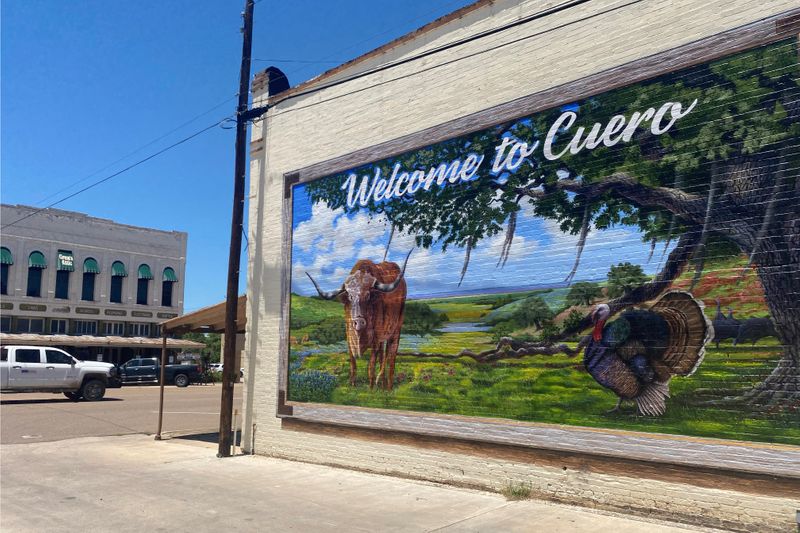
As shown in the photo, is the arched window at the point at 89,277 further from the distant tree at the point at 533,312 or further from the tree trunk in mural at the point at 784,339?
the tree trunk in mural at the point at 784,339

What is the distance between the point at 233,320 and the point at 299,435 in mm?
2539

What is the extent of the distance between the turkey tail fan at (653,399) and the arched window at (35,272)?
42753 millimetres

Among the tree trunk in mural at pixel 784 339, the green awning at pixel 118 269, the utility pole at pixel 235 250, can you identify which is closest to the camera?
the tree trunk in mural at pixel 784 339

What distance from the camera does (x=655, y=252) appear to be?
7.89 metres

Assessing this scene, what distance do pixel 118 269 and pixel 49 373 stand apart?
22267mm

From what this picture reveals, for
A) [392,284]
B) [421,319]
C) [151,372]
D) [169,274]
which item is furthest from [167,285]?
[421,319]

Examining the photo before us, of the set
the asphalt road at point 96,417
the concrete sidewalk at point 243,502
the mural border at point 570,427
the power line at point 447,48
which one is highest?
the power line at point 447,48

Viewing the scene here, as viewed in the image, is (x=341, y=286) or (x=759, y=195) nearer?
(x=759, y=195)

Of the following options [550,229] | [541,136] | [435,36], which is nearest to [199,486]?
[550,229]

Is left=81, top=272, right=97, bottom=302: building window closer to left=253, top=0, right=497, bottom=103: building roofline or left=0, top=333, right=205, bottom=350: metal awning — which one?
left=0, top=333, right=205, bottom=350: metal awning

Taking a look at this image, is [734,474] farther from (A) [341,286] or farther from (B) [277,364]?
(B) [277,364]

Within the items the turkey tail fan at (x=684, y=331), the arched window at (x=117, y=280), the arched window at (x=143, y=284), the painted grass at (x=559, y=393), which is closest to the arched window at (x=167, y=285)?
the arched window at (x=143, y=284)

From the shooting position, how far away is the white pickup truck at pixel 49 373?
24406mm

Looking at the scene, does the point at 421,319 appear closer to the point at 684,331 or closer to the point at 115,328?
the point at 684,331
